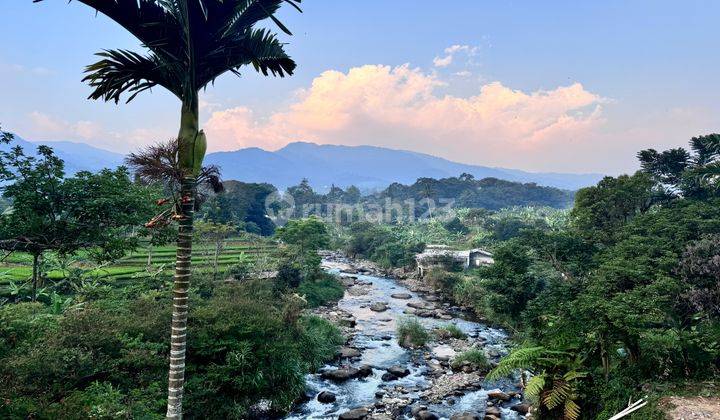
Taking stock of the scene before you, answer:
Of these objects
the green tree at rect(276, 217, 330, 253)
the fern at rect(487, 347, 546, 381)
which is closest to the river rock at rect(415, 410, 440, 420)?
the fern at rect(487, 347, 546, 381)

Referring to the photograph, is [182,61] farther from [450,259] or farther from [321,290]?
[450,259]

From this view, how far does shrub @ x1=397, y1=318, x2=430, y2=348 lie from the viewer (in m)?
25.4

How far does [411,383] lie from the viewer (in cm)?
1983

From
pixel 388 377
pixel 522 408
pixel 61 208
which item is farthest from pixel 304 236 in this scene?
pixel 61 208

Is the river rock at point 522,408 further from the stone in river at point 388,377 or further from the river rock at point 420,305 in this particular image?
the river rock at point 420,305

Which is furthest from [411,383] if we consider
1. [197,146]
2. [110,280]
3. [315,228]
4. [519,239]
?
[315,228]

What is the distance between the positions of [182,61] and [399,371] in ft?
61.4

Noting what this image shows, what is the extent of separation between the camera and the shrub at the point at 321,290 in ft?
114

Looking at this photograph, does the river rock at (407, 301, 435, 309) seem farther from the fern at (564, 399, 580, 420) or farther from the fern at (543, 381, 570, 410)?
the fern at (564, 399, 580, 420)

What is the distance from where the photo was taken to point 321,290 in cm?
3753

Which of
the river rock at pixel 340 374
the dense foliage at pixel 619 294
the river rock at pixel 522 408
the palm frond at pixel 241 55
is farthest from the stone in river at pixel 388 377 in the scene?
the palm frond at pixel 241 55

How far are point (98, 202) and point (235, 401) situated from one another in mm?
7524

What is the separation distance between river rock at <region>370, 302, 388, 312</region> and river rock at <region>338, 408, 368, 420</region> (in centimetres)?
1849

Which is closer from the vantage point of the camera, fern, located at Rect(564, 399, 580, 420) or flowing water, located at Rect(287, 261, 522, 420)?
fern, located at Rect(564, 399, 580, 420)
